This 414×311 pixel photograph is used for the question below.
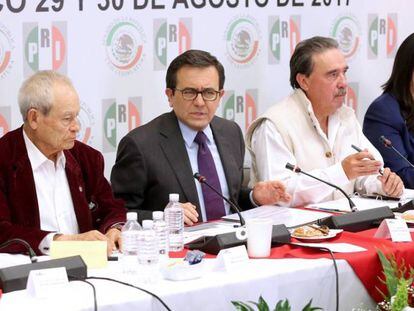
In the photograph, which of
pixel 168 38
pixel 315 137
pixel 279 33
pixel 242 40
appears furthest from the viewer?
pixel 279 33

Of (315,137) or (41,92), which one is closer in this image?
(41,92)

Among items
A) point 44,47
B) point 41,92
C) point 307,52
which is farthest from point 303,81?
point 41,92

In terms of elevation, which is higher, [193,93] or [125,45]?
[125,45]

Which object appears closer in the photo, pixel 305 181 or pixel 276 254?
pixel 276 254

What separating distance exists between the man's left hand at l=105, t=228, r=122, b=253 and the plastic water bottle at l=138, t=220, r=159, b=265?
0.34m

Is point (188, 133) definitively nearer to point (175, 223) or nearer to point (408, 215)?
point (175, 223)

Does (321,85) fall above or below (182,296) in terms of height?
above

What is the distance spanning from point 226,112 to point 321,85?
0.66 metres

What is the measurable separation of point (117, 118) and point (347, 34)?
173 centimetres

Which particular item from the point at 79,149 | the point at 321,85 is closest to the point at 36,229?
the point at 79,149

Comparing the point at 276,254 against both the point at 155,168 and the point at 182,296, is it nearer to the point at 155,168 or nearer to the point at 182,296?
the point at 182,296

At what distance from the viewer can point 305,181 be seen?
15.2 ft

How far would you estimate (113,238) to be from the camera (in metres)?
3.65

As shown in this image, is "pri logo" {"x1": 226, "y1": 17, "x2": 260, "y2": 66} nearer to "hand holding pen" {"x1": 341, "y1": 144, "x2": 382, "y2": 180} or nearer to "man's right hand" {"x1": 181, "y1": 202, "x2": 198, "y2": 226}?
"hand holding pen" {"x1": 341, "y1": 144, "x2": 382, "y2": 180}
